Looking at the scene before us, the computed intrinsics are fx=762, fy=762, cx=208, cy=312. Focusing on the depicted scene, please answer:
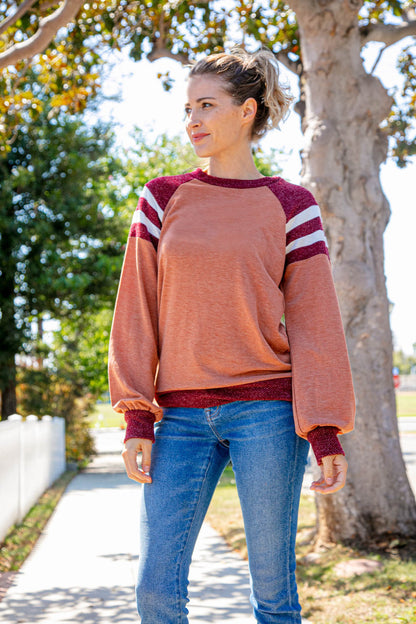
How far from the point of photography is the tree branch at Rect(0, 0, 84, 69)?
516 cm

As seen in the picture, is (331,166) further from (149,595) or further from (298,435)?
(149,595)

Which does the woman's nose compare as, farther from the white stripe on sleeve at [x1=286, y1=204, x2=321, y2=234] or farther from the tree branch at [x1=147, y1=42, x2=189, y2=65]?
the tree branch at [x1=147, y1=42, x2=189, y2=65]

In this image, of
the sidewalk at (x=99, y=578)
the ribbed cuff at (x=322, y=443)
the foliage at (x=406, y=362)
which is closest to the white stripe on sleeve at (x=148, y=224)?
the ribbed cuff at (x=322, y=443)

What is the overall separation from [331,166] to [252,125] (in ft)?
11.4

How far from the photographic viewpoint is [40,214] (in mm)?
16719

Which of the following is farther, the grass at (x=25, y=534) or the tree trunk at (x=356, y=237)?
the grass at (x=25, y=534)

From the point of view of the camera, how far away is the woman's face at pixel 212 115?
2.54 meters

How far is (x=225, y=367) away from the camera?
2.26 m

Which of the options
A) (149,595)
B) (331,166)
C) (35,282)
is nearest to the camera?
(149,595)

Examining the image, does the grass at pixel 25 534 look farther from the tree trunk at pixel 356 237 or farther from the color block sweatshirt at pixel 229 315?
the color block sweatshirt at pixel 229 315

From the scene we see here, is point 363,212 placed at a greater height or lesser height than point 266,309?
greater

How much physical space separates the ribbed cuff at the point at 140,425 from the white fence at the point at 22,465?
4.94 m

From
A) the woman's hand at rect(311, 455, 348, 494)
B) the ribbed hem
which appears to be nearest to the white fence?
the ribbed hem

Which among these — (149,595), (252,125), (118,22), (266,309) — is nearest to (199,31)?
(118,22)
